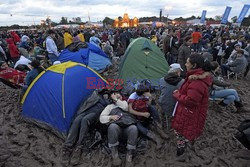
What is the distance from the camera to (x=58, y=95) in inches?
169

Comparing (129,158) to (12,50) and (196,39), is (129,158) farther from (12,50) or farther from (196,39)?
(196,39)

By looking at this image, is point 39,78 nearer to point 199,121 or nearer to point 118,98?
point 118,98

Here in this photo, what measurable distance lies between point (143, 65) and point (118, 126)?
3252 mm

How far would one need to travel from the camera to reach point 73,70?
467cm

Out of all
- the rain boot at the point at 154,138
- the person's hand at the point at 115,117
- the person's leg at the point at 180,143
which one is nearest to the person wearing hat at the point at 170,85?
the rain boot at the point at 154,138

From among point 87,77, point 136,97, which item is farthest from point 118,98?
point 87,77

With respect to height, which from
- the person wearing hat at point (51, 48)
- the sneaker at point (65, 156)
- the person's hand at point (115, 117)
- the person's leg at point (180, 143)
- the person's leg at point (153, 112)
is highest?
the person wearing hat at point (51, 48)

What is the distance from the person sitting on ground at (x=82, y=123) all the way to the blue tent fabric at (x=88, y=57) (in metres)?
3.89

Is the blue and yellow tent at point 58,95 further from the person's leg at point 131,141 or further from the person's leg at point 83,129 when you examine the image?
the person's leg at point 131,141

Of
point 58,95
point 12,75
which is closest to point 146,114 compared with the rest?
point 58,95

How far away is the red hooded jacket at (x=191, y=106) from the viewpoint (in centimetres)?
298

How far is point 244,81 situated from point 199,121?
19.1ft

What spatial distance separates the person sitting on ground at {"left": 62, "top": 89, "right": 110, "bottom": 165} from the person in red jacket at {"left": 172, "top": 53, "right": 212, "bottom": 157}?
5.04ft

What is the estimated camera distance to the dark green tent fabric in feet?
21.2
